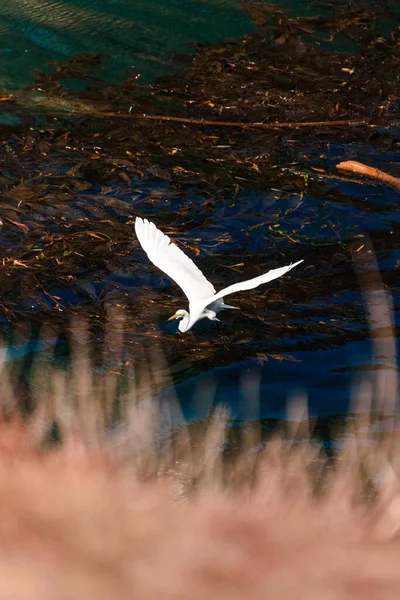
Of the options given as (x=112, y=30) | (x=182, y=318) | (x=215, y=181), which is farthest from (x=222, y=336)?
(x=112, y=30)

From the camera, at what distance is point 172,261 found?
3.76 meters

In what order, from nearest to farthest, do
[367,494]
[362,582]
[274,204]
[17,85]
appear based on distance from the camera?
[362,582] < [367,494] < [274,204] < [17,85]

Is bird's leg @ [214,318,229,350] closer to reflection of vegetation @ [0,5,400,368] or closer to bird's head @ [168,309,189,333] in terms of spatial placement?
reflection of vegetation @ [0,5,400,368]

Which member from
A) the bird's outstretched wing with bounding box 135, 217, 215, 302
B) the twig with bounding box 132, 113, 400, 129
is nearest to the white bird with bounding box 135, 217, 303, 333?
the bird's outstretched wing with bounding box 135, 217, 215, 302

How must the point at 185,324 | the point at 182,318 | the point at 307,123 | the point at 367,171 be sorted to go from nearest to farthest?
the point at 185,324, the point at 182,318, the point at 367,171, the point at 307,123

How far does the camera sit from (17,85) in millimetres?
5543

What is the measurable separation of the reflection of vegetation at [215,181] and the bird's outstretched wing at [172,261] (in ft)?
0.57

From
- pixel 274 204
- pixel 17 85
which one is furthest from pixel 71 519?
pixel 17 85

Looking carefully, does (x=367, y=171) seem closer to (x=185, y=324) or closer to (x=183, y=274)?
(x=183, y=274)

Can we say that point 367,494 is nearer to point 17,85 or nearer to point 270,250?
point 270,250

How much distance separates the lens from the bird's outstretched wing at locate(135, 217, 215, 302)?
3627 millimetres

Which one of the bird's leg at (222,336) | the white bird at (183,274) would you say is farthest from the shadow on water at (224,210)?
the white bird at (183,274)

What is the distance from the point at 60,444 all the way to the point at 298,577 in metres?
0.82

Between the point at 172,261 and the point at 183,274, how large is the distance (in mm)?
92
